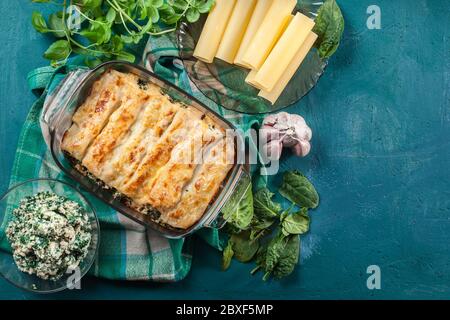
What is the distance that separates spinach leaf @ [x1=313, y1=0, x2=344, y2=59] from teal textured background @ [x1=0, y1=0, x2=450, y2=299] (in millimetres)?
159

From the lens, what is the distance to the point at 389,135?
9.47 feet

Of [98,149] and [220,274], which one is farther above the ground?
[98,149]

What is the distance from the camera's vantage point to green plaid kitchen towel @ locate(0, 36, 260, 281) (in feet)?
8.89

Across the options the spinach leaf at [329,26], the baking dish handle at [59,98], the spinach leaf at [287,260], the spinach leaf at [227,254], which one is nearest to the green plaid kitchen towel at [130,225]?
the spinach leaf at [227,254]

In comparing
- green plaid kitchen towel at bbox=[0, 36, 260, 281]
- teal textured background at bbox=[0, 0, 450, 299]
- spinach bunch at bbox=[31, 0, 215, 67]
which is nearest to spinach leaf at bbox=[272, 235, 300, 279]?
teal textured background at bbox=[0, 0, 450, 299]

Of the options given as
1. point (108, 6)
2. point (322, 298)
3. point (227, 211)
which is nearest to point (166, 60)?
point (108, 6)

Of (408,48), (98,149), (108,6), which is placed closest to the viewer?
(98,149)

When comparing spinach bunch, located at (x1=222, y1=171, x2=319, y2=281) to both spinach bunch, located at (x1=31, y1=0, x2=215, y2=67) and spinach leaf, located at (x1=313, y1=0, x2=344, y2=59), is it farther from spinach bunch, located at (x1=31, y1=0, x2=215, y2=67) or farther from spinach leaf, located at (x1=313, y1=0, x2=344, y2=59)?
→ spinach bunch, located at (x1=31, y1=0, x2=215, y2=67)

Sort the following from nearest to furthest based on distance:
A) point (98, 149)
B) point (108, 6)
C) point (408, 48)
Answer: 1. point (98, 149)
2. point (108, 6)
3. point (408, 48)

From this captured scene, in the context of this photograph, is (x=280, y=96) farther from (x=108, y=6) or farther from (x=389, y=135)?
(x=108, y=6)

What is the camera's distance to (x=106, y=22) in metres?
2.59

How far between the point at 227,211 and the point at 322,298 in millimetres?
645

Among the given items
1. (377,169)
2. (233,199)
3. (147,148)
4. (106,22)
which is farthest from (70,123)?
(377,169)

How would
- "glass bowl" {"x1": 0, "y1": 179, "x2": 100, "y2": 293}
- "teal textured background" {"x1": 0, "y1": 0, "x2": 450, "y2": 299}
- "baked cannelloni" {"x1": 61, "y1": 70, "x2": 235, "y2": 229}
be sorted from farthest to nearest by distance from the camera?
1. "teal textured background" {"x1": 0, "y1": 0, "x2": 450, "y2": 299}
2. "glass bowl" {"x1": 0, "y1": 179, "x2": 100, "y2": 293}
3. "baked cannelloni" {"x1": 61, "y1": 70, "x2": 235, "y2": 229}
